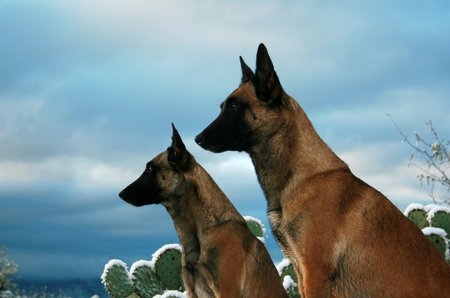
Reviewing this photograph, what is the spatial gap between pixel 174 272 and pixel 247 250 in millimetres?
2318

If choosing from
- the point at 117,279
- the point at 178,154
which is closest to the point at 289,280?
the point at 178,154

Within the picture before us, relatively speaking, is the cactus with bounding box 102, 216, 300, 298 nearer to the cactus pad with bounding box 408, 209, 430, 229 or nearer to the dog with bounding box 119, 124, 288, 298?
the dog with bounding box 119, 124, 288, 298

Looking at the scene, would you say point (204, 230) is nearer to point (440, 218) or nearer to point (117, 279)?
point (117, 279)

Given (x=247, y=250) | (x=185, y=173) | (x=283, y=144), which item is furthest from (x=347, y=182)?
(x=185, y=173)

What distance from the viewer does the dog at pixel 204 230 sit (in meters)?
5.13

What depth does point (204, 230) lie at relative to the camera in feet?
17.8

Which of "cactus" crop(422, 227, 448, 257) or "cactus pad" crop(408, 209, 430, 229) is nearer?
"cactus" crop(422, 227, 448, 257)

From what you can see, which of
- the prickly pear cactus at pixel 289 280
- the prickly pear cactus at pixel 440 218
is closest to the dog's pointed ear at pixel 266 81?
the prickly pear cactus at pixel 289 280

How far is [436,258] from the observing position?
4.08 metres

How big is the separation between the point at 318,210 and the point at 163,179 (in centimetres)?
224

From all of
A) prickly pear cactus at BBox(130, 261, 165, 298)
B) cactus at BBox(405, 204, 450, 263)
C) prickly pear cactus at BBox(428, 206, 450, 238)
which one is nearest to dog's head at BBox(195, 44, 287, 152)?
prickly pear cactus at BBox(130, 261, 165, 298)

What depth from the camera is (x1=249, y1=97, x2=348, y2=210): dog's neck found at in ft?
13.9

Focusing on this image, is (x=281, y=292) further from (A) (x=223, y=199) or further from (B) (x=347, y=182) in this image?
(B) (x=347, y=182)

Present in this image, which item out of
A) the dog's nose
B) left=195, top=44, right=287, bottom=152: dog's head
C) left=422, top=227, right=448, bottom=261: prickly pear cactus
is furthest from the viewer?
left=422, top=227, right=448, bottom=261: prickly pear cactus
